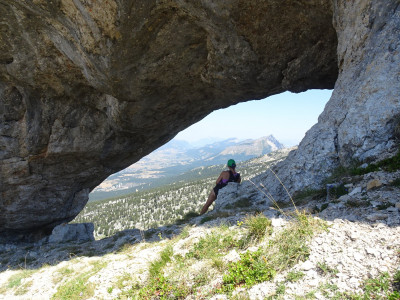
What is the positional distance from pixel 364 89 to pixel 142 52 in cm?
1110

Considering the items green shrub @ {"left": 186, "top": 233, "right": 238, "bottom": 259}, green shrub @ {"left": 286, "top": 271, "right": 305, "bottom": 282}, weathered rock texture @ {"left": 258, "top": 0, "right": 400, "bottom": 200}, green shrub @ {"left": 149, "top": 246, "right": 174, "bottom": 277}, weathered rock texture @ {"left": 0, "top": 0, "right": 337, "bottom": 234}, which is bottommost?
green shrub @ {"left": 149, "top": 246, "right": 174, "bottom": 277}

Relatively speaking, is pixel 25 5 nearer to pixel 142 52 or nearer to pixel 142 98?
pixel 142 52

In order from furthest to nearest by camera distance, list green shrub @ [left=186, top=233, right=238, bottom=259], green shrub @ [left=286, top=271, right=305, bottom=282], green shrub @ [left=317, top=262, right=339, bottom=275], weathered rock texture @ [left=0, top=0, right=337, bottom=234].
Answer: weathered rock texture @ [left=0, top=0, right=337, bottom=234]
green shrub @ [left=186, top=233, right=238, bottom=259]
green shrub @ [left=286, top=271, right=305, bottom=282]
green shrub @ [left=317, top=262, right=339, bottom=275]

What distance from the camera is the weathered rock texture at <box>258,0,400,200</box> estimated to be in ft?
25.0

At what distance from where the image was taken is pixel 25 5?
1136cm

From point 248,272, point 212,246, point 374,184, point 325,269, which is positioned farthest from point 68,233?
point 374,184

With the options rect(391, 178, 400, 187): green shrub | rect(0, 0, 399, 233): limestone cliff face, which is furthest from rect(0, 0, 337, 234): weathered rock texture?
rect(391, 178, 400, 187): green shrub

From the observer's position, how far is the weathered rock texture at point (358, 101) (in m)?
7.62

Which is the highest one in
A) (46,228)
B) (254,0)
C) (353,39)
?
(254,0)

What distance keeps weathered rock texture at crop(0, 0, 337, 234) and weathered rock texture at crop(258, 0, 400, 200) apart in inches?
126

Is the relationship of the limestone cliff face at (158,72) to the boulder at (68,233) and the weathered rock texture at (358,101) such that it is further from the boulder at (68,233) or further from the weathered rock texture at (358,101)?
the boulder at (68,233)

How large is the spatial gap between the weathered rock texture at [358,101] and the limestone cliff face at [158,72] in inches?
1.8

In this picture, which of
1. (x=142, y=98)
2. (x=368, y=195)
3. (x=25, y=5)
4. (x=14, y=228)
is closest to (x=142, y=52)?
(x=142, y=98)

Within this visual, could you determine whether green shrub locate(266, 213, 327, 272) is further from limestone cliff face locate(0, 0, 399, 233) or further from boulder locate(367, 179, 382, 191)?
limestone cliff face locate(0, 0, 399, 233)
